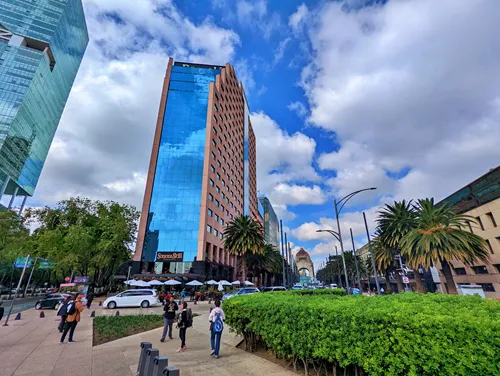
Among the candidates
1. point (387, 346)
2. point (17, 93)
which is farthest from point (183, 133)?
point (17, 93)

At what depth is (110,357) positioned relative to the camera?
8.45 metres

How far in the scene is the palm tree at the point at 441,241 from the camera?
84.6ft

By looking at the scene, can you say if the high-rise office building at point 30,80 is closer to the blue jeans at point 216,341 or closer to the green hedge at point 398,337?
the blue jeans at point 216,341

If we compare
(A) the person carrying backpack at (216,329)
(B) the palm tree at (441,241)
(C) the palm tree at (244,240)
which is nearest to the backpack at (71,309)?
(A) the person carrying backpack at (216,329)

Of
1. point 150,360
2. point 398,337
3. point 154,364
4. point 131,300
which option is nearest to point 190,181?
point 131,300

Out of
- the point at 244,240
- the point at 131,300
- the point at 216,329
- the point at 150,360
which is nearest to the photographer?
the point at 150,360

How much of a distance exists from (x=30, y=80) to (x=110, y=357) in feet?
375

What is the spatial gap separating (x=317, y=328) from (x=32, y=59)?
416ft

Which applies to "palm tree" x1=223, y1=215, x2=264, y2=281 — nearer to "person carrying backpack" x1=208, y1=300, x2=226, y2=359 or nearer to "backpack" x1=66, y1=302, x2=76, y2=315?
"backpack" x1=66, y1=302, x2=76, y2=315

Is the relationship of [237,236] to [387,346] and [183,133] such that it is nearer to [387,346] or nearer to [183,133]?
[183,133]

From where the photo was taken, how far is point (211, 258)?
48.2 meters

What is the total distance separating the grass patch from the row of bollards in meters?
6.86

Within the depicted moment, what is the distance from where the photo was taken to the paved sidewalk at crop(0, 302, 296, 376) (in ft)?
23.1

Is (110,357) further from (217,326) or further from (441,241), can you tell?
(441,241)
